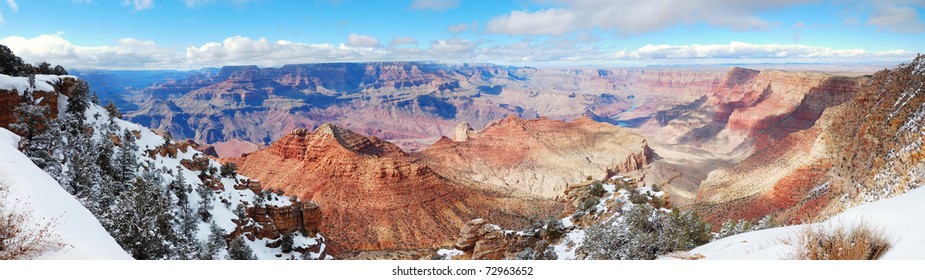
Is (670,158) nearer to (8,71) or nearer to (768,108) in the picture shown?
(768,108)

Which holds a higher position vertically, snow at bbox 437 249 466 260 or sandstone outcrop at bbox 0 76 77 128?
sandstone outcrop at bbox 0 76 77 128

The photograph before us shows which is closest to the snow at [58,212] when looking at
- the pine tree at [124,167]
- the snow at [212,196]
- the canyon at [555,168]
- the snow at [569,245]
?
the pine tree at [124,167]

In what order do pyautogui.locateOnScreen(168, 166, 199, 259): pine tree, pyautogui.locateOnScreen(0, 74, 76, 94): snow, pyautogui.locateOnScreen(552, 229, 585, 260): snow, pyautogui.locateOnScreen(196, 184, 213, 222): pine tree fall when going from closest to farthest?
pyautogui.locateOnScreen(168, 166, 199, 259): pine tree → pyautogui.locateOnScreen(552, 229, 585, 260): snow → pyautogui.locateOnScreen(0, 74, 76, 94): snow → pyautogui.locateOnScreen(196, 184, 213, 222): pine tree

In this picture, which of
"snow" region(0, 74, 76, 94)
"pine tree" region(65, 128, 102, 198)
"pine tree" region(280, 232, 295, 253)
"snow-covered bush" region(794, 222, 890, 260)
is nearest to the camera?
"snow-covered bush" region(794, 222, 890, 260)

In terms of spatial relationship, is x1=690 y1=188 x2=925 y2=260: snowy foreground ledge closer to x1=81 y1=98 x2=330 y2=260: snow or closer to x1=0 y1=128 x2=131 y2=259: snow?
x1=0 y1=128 x2=131 y2=259: snow

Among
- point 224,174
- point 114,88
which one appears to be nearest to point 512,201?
point 224,174

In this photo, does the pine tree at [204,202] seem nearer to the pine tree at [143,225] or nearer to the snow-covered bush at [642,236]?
the pine tree at [143,225]

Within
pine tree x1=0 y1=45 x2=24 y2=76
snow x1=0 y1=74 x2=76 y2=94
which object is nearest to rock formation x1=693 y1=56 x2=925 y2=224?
snow x1=0 y1=74 x2=76 y2=94
